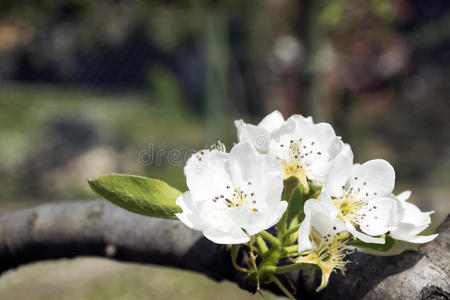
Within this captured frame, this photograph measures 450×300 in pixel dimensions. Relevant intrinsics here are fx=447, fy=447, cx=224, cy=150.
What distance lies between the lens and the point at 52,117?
6559mm

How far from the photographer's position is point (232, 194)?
2.82 feet

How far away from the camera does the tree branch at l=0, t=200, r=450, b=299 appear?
829 mm

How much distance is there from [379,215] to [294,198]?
0.16m

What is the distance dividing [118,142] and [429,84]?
15.4 ft

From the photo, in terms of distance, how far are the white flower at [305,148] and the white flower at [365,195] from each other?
4cm

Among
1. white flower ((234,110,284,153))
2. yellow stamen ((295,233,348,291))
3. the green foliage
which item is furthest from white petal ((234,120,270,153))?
yellow stamen ((295,233,348,291))

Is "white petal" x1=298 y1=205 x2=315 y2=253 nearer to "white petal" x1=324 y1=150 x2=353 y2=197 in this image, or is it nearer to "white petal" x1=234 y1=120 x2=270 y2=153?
A: "white petal" x1=324 y1=150 x2=353 y2=197

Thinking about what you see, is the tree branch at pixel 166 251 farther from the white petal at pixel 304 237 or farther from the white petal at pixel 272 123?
the white petal at pixel 272 123

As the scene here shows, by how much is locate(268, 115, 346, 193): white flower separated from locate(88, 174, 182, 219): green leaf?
0.22 metres

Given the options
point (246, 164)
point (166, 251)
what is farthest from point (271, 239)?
point (166, 251)

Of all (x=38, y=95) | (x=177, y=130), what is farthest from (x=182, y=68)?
(x=38, y=95)

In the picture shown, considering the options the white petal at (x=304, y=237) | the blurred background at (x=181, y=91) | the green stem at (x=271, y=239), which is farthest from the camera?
the blurred background at (x=181, y=91)

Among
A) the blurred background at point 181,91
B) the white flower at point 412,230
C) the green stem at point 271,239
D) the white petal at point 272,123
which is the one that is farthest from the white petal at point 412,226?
the blurred background at point 181,91

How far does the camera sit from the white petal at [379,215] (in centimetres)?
80
